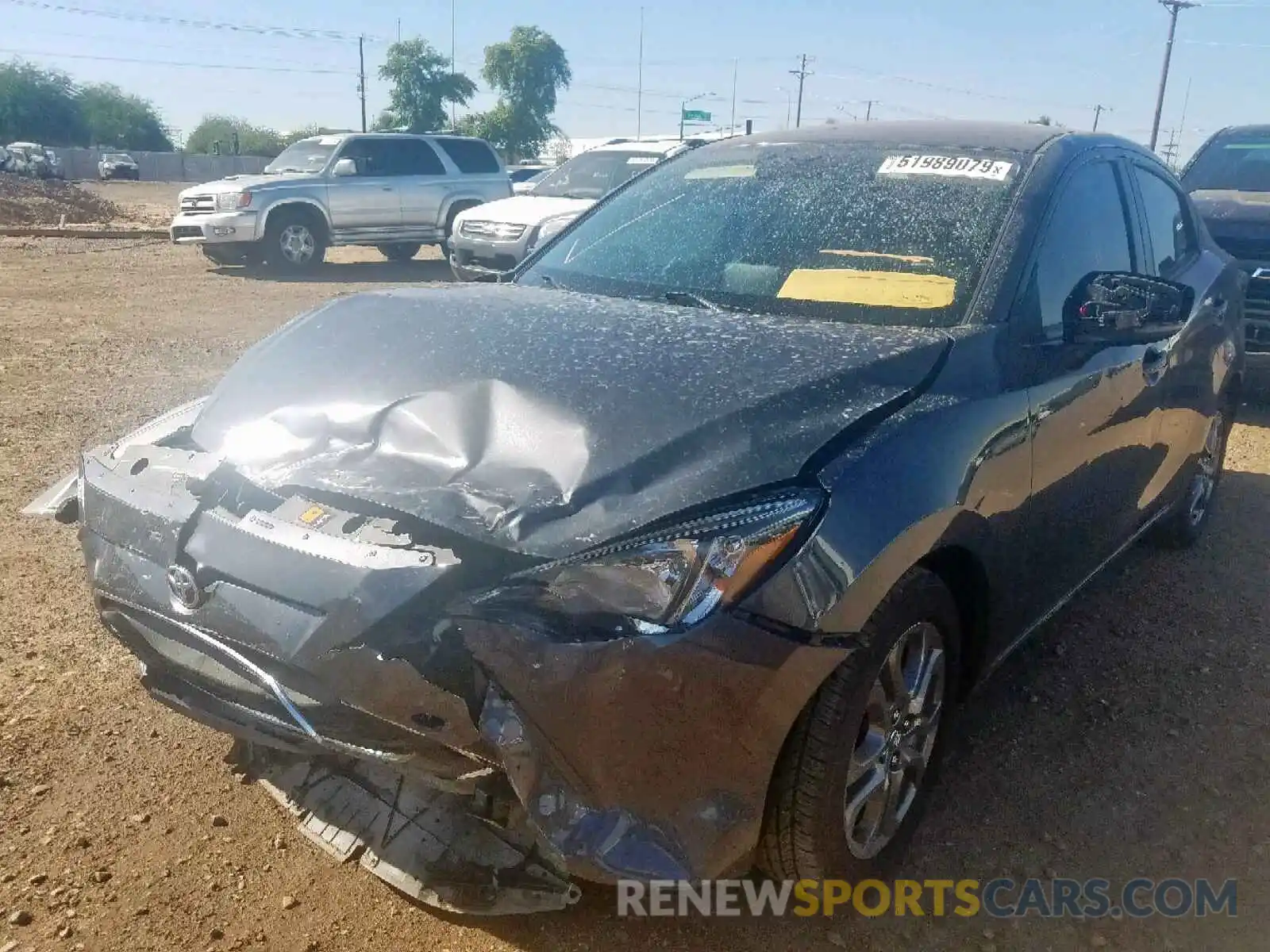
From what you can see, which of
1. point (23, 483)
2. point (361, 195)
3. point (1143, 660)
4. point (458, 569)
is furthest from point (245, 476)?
point (361, 195)

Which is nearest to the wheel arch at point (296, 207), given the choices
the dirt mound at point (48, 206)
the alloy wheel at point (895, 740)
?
the dirt mound at point (48, 206)

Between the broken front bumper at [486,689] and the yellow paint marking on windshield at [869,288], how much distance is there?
1.24 m

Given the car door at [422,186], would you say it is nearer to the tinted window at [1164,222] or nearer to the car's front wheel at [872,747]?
the tinted window at [1164,222]

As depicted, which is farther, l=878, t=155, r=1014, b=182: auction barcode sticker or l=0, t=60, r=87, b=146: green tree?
l=0, t=60, r=87, b=146: green tree

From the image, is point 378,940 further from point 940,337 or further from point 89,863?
point 940,337

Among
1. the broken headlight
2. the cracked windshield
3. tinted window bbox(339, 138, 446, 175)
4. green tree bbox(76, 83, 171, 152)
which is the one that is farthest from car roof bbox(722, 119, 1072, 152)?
green tree bbox(76, 83, 171, 152)

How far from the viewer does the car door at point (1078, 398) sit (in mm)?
2799

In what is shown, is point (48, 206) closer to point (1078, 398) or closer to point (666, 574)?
point (1078, 398)

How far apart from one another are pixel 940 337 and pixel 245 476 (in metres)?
1.70

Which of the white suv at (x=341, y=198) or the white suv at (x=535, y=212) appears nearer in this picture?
the white suv at (x=535, y=212)

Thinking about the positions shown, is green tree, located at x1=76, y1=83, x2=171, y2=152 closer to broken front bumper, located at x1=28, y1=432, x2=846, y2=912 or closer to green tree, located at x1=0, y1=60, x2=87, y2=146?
green tree, located at x1=0, y1=60, x2=87, y2=146

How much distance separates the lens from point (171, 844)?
2568mm

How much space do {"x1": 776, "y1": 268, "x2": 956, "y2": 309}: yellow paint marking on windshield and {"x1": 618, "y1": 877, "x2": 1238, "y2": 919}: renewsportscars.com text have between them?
4.90 feet

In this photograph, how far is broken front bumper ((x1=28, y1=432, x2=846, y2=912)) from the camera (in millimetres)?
1881
